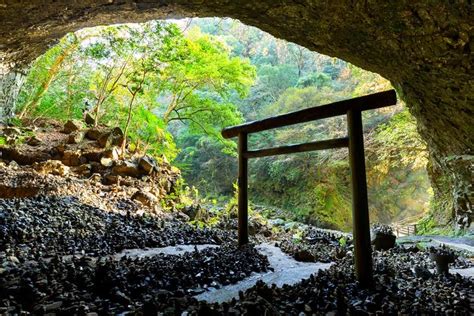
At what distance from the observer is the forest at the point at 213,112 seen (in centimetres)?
917

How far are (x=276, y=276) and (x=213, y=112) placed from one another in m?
8.56

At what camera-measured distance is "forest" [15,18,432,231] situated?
30.1ft

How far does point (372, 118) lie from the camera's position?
42.8 ft

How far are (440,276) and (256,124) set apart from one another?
2781mm

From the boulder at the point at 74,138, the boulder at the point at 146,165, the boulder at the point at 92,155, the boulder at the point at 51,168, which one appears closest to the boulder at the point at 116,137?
the boulder at the point at 92,155

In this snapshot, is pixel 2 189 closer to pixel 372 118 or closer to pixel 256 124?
pixel 256 124

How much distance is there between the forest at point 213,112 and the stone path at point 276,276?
15.2 feet

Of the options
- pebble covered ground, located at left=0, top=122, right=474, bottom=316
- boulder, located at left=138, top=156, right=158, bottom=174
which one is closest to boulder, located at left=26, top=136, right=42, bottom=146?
pebble covered ground, located at left=0, top=122, right=474, bottom=316

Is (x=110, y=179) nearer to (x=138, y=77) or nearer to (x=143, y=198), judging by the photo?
(x=143, y=198)

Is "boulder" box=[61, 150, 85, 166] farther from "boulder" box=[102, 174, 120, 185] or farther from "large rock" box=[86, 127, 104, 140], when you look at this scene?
"large rock" box=[86, 127, 104, 140]

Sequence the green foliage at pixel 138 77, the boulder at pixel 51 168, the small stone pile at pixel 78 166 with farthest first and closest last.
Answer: the green foliage at pixel 138 77 < the boulder at pixel 51 168 < the small stone pile at pixel 78 166

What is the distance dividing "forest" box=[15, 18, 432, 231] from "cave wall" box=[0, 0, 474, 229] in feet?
5.83

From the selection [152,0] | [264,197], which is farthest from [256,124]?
[264,197]

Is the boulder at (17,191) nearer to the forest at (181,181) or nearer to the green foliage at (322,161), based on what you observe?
the forest at (181,181)
